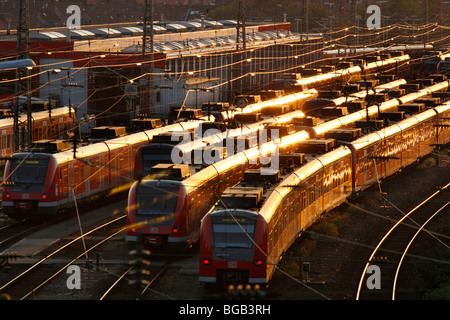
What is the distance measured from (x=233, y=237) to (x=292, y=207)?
5.31 m

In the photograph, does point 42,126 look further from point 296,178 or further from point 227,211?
point 227,211

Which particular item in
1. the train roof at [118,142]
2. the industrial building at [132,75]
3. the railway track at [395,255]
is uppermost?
the industrial building at [132,75]

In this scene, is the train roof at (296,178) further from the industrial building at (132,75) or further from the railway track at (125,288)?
the industrial building at (132,75)

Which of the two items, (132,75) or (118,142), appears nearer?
(118,142)

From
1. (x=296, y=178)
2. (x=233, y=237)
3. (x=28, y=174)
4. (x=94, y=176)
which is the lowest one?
(x=233, y=237)

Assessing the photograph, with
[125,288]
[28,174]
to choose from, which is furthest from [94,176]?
[125,288]

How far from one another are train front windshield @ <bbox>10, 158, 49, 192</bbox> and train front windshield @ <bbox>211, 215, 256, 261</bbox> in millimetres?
10547

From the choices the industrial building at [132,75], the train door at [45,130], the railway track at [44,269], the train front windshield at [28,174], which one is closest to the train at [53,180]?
the train front windshield at [28,174]

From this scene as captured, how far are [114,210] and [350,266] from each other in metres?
11.6

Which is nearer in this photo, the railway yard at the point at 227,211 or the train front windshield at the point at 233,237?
the train front windshield at the point at 233,237

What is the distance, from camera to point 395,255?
3028 centimetres

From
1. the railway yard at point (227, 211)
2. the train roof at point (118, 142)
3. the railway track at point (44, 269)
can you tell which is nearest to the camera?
the railway yard at point (227, 211)

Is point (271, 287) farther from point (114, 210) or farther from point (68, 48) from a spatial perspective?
point (68, 48)

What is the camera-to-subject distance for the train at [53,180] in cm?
3303
